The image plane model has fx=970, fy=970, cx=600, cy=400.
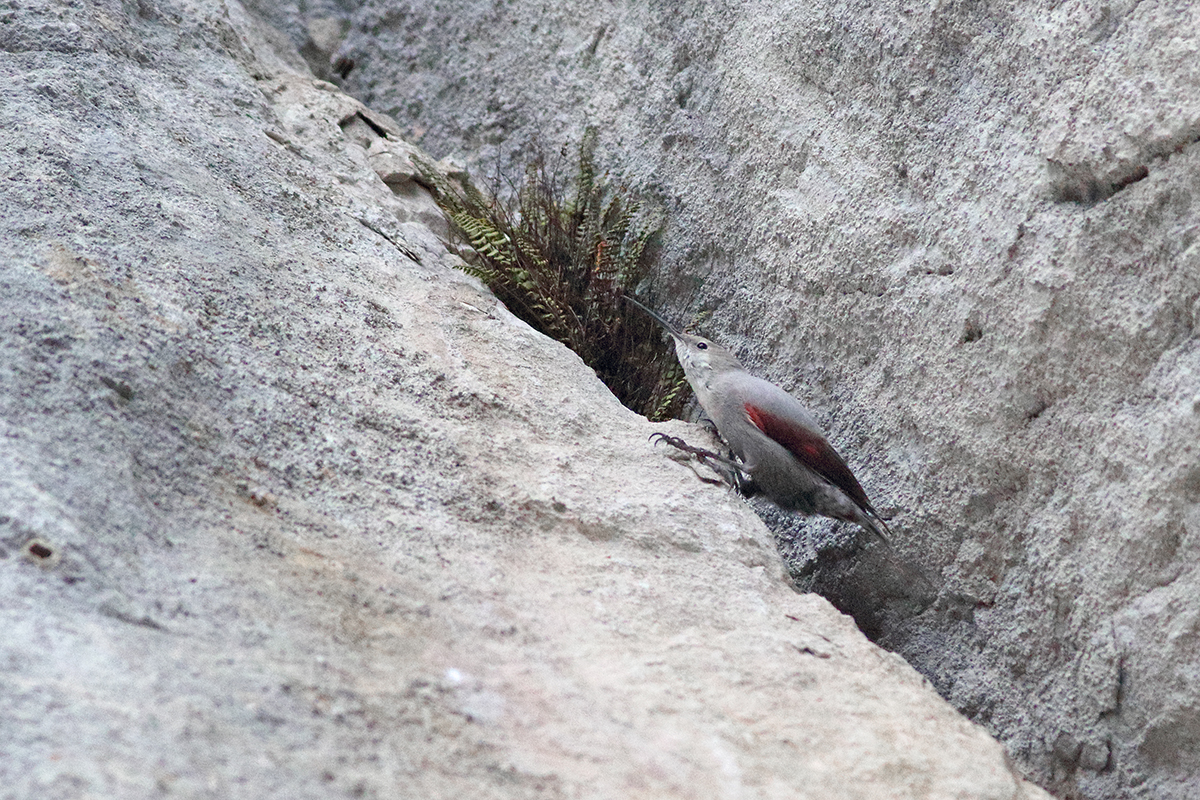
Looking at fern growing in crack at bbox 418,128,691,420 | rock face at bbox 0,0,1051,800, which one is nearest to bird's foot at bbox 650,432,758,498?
rock face at bbox 0,0,1051,800

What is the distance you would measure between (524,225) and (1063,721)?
2736 mm

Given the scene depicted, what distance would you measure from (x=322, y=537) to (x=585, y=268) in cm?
216

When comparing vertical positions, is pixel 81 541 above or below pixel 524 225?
below

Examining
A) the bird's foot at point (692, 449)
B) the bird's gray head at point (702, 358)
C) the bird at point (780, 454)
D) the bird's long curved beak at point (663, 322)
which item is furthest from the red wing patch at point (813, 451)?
the bird's long curved beak at point (663, 322)

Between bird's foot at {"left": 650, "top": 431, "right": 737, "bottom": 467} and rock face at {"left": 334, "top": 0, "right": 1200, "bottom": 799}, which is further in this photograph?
bird's foot at {"left": 650, "top": 431, "right": 737, "bottom": 467}

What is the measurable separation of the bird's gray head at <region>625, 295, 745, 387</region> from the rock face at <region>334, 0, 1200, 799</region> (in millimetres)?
247

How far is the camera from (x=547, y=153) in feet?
15.5

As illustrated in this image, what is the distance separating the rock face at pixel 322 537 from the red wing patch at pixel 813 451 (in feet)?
1.17

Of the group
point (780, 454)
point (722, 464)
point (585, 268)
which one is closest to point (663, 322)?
point (585, 268)

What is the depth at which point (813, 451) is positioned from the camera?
3.15 meters

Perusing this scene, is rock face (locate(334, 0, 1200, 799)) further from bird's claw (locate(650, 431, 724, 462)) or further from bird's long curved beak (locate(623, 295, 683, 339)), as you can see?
bird's claw (locate(650, 431, 724, 462))

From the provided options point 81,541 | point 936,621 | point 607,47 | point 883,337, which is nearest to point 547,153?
point 607,47

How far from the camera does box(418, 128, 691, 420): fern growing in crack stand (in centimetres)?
391

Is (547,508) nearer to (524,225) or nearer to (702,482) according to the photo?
(702,482)
